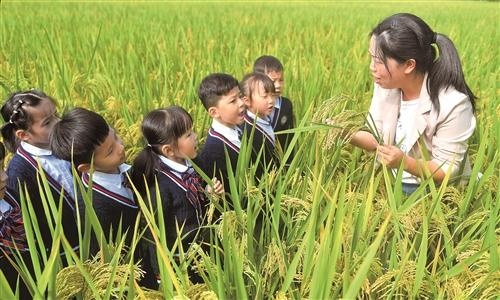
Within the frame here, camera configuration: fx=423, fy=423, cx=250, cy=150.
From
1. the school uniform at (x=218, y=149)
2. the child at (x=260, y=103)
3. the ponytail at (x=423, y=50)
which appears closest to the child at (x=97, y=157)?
the school uniform at (x=218, y=149)

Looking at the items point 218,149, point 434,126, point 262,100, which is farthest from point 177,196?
point 434,126

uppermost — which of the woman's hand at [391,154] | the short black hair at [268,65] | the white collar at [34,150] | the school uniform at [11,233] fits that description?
the short black hair at [268,65]

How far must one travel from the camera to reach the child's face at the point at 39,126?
1.48 meters

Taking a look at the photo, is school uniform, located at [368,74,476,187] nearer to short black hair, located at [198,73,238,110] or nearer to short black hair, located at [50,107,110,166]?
short black hair, located at [198,73,238,110]

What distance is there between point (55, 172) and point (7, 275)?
1.21 ft

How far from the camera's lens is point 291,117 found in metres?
2.35

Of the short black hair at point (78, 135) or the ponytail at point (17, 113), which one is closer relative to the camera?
the short black hair at point (78, 135)

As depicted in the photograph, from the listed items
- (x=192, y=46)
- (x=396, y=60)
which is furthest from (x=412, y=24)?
(x=192, y=46)

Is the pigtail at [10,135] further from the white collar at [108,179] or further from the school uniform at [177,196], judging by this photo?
the school uniform at [177,196]

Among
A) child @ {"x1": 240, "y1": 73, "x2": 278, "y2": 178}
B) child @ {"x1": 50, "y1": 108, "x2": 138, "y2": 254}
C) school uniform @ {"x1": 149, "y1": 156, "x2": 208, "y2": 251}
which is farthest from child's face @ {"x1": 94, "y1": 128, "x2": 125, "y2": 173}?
child @ {"x1": 240, "y1": 73, "x2": 278, "y2": 178}

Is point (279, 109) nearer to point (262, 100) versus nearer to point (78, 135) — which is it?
point (262, 100)

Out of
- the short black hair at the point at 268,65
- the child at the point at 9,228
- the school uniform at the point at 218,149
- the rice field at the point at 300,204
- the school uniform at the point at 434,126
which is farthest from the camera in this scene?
the short black hair at the point at 268,65

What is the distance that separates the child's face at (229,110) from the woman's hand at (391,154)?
0.64 meters

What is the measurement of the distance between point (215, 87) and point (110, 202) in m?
0.69
